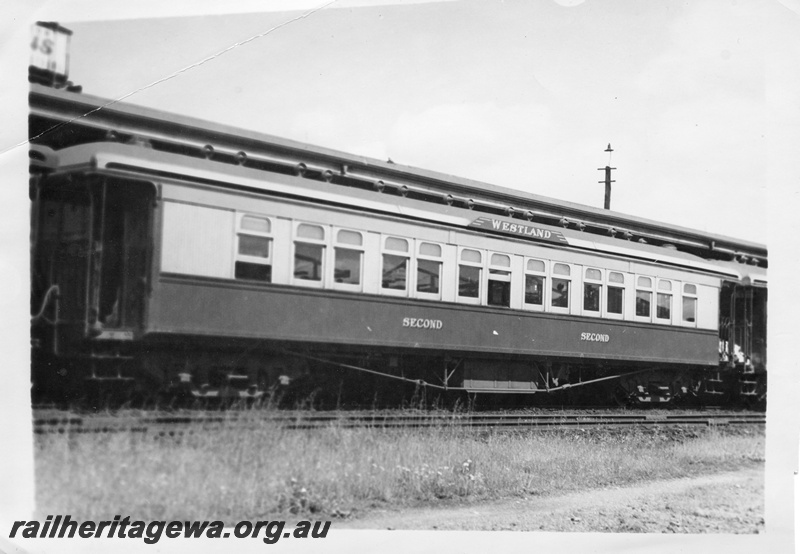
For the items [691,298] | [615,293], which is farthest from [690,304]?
[615,293]

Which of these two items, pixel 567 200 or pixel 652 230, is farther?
pixel 652 230

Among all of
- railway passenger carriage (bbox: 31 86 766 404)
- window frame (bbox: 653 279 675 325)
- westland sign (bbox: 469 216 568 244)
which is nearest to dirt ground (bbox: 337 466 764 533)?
railway passenger carriage (bbox: 31 86 766 404)

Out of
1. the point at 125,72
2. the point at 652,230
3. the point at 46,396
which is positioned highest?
the point at 125,72

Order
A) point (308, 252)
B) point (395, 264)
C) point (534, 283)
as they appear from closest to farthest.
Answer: point (308, 252), point (395, 264), point (534, 283)

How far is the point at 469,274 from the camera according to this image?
6562mm

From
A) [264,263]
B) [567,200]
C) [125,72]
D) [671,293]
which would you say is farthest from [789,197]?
[125,72]

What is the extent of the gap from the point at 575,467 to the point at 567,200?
2122 millimetres

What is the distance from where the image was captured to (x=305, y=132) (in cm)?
492

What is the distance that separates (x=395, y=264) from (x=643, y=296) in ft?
9.83

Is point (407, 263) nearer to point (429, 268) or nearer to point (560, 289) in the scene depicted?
point (429, 268)

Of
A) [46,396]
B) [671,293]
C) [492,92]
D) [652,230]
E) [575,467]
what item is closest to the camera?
[46,396]

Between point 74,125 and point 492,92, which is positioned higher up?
point 492,92

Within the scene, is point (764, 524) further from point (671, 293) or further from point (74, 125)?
point (74, 125)

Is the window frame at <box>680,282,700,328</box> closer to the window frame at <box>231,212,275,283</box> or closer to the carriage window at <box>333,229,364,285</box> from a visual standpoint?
the carriage window at <box>333,229,364,285</box>
